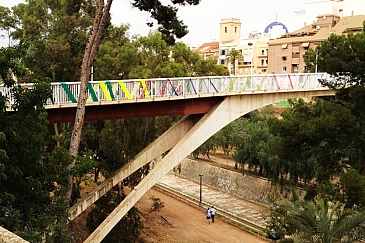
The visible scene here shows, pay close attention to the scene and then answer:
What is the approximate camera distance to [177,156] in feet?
52.5

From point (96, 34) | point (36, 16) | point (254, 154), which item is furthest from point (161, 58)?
point (96, 34)

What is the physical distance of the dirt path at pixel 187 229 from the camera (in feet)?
66.8

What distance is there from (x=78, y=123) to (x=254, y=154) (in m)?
16.3

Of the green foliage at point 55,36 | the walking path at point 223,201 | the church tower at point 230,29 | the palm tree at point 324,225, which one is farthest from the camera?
the church tower at point 230,29

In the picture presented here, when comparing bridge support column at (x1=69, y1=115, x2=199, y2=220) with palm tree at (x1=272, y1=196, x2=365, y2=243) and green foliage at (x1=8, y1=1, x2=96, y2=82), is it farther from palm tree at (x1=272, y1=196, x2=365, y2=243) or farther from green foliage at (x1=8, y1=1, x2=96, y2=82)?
palm tree at (x1=272, y1=196, x2=365, y2=243)

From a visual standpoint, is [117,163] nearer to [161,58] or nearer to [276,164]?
[161,58]

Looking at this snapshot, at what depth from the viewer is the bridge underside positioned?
1550 centimetres

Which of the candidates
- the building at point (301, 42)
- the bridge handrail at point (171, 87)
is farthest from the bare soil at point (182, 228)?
the building at point (301, 42)

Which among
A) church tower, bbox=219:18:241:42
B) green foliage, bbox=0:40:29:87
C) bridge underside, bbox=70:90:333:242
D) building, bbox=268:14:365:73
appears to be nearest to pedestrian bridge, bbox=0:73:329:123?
bridge underside, bbox=70:90:333:242

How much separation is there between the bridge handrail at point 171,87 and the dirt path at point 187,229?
23.9ft

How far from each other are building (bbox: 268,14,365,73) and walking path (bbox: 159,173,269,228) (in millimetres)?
20104

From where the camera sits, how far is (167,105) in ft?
52.1

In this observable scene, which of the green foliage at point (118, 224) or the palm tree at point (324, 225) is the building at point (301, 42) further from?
the palm tree at point (324, 225)

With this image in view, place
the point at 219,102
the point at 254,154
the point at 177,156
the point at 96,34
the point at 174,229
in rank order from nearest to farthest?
1. the point at 96,34
2. the point at 177,156
3. the point at 219,102
4. the point at 174,229
5. the point at 254,154
